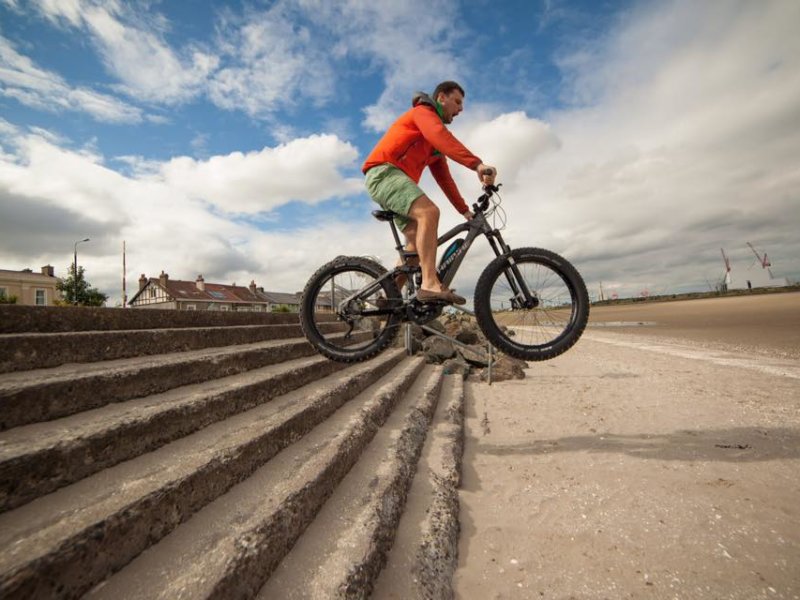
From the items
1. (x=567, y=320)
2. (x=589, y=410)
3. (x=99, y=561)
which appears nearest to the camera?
(x=99, y=561)

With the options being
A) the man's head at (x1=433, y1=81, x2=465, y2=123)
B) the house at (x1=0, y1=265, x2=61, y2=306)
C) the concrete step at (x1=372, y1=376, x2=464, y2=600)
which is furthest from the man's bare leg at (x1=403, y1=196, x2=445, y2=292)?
the house at (x1=0, y1=265, x2=61, y2=306)

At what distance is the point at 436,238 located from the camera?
3486 millimetres

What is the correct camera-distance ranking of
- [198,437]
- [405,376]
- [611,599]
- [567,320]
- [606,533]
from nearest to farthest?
[611,599], [198,437], [606,533], [567,320], [405,376]

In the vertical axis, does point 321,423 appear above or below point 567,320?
below

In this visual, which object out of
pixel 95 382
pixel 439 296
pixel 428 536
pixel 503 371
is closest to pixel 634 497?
Result: pixel 428 536

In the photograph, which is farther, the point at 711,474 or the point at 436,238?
the point at 711,474

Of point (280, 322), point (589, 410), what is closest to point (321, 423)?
point (280, 322)

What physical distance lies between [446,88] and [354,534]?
3.85 m

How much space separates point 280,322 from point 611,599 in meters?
5.73

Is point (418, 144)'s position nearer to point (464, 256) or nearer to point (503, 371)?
point (464, 256)

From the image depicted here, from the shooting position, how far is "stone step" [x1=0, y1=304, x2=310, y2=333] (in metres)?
3.12

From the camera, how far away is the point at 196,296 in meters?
48.1

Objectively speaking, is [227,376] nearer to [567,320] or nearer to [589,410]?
[567,320]

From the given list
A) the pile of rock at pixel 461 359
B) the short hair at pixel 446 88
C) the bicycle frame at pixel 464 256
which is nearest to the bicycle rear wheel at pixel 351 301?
the bicycle frame at pixel 464 256
